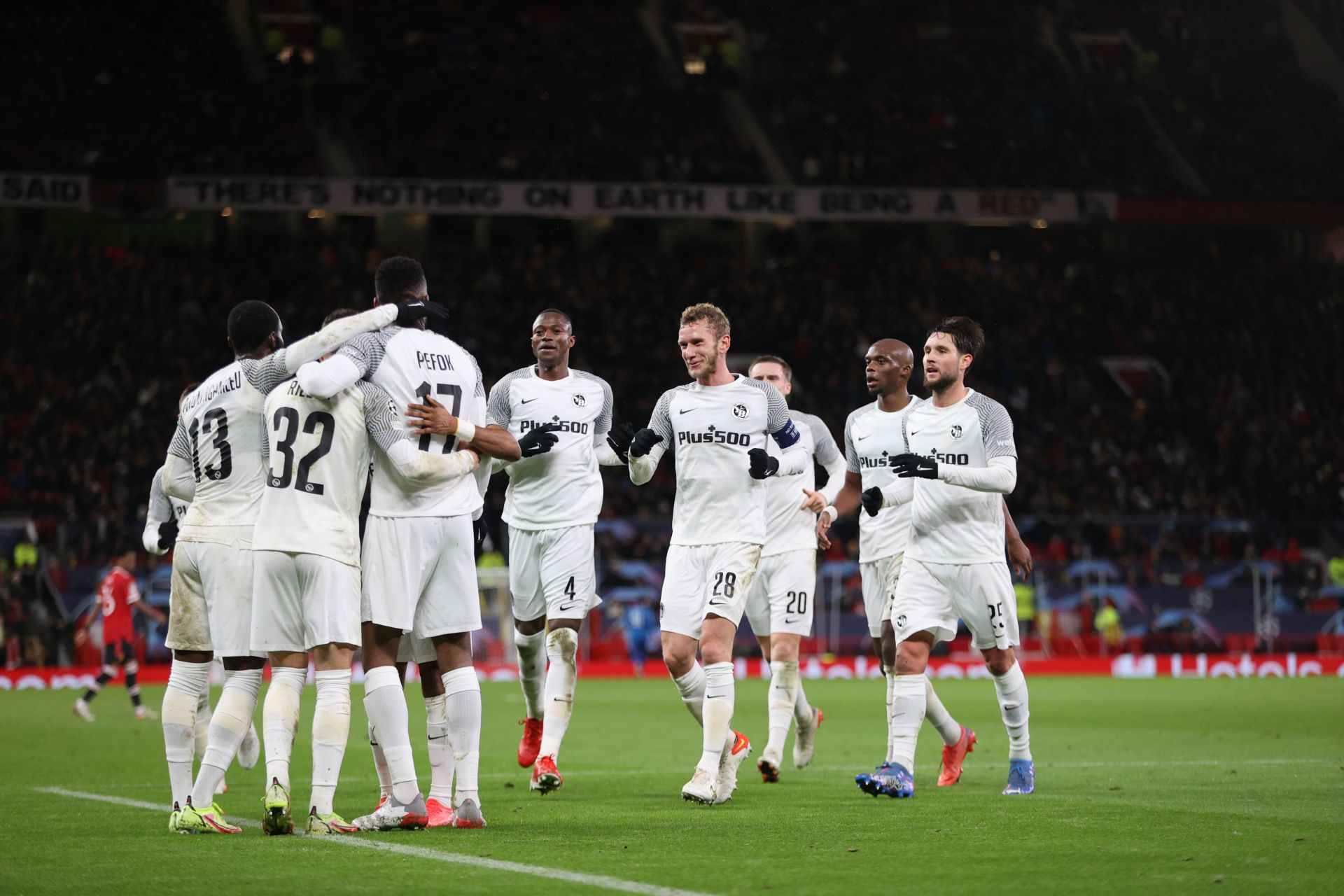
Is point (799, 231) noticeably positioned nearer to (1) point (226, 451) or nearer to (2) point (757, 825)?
(1) point (226, 451)

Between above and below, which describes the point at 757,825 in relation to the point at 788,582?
below

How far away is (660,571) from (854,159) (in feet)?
45.3

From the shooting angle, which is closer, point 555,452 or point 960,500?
point 960,500

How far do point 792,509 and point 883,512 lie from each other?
32.5 inches

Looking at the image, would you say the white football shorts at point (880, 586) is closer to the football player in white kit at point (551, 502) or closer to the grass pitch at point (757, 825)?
the grass pitch at point (757, 825)

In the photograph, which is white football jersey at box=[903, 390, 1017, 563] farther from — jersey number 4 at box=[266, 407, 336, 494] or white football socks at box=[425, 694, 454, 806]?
jersey number 4 at box=[266, 407, 336, 494]

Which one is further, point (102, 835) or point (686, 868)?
point (102, 835)

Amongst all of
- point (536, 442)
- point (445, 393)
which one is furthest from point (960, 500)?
point (445, 393)

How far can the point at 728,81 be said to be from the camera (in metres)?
40.1

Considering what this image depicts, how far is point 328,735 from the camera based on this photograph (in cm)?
763

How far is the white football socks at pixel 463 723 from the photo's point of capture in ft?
26.7

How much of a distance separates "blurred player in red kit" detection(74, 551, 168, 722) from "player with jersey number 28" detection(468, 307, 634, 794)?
8.88m

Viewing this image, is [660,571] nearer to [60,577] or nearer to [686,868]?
[60,577]

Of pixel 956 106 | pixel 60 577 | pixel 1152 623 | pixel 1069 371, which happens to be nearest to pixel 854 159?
pixel 956 106
